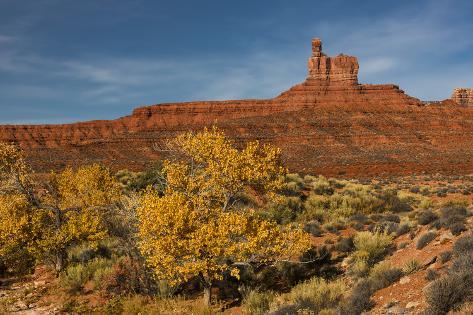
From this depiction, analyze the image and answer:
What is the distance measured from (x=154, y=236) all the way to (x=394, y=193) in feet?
74.0

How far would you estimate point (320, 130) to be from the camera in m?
94.6

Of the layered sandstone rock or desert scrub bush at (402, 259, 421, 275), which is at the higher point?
the layered sandstone rock

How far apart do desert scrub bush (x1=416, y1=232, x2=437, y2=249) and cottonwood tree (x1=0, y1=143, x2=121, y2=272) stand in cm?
1116

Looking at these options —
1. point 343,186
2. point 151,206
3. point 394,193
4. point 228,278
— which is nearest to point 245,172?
point 151,206

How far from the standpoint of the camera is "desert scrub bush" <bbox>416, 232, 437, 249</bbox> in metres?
13.0

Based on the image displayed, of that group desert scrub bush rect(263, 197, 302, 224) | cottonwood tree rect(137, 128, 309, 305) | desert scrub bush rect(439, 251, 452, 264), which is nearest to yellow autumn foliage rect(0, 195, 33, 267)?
cottonwood tree rect(137, 128, 309, 305)

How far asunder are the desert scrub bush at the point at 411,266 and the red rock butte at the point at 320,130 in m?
41.2

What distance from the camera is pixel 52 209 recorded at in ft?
57.3

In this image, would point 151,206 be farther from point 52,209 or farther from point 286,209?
point 286,209

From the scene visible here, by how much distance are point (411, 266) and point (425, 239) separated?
7.50 ft

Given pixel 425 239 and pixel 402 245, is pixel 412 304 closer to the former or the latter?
pixel 425 239

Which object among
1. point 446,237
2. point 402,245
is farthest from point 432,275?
point 402,245

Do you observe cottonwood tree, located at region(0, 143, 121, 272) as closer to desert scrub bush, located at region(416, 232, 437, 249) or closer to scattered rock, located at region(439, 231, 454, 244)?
desert scrub bush, located at region(416, 232, 437, 249)

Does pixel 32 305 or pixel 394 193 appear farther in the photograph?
pixel 394 193
